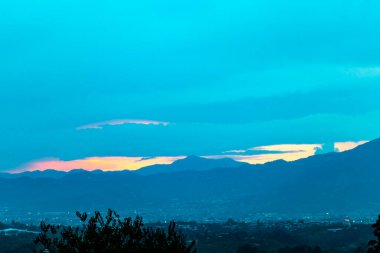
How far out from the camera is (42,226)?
55.1m

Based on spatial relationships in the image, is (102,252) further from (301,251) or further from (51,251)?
(301,251)

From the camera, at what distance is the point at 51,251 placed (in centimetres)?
5509

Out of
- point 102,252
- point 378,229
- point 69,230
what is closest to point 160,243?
point 102,252

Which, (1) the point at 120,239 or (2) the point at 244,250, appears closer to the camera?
(1) the point at 120,239

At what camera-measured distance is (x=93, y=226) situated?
53.8m

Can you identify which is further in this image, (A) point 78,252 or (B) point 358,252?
(B) point 358,252

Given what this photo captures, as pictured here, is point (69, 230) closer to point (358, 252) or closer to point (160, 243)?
point (160, 243)

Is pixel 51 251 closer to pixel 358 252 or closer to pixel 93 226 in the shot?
pixel 93 226

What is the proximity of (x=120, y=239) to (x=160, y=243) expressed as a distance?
507 cm

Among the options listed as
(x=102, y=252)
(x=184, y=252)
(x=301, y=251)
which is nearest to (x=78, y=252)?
(x=102, y=252)

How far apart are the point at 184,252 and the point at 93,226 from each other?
9.31 metres

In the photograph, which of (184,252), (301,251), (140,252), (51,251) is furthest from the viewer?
(301,251)

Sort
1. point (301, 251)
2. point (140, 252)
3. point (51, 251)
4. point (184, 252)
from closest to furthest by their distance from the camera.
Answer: point (184, 252), point (140, 252), point (51, 251), point (301, 251)

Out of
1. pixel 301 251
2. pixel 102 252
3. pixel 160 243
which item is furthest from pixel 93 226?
pixel 301 251
